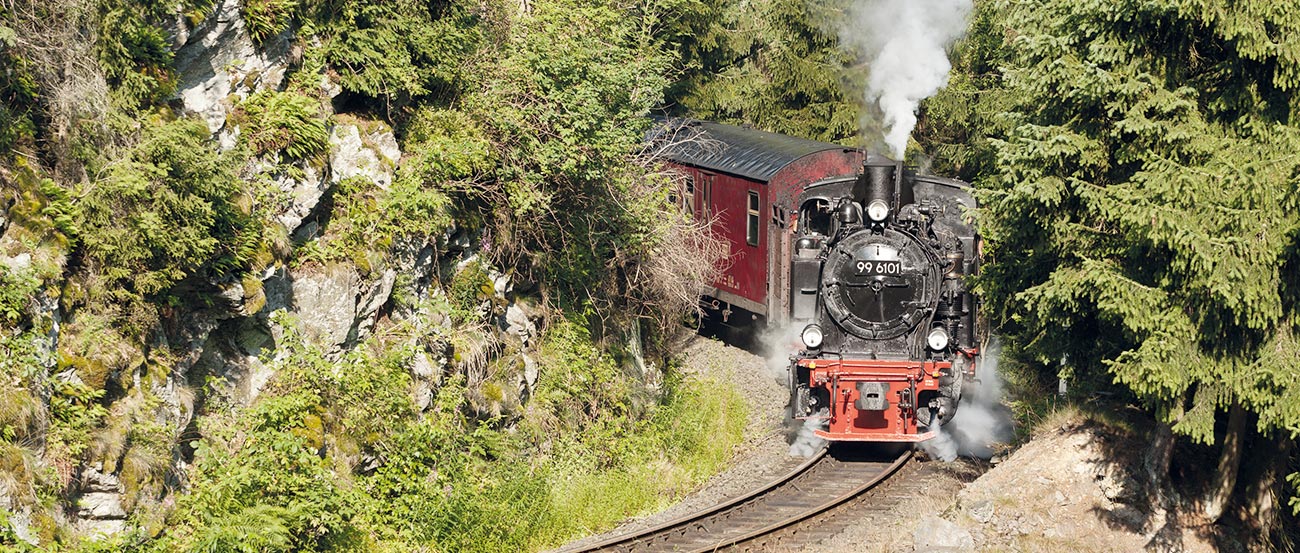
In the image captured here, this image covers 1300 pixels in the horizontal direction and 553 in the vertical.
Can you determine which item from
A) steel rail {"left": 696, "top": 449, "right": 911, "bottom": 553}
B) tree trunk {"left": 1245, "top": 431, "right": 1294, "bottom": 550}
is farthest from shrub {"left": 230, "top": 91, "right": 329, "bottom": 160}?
tree trunk {"left": 1245, "top": 431, "right": 1294, "bottom": 550}

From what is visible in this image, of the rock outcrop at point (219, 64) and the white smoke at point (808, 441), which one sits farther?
the white smoke at point (808, 441)

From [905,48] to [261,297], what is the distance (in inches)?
494

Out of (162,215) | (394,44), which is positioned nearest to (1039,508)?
(394,44)

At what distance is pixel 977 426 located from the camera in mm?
14438

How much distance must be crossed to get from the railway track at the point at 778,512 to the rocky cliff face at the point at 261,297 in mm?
2135

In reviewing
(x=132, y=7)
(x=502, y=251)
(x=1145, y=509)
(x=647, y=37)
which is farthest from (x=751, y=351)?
(x=132, y=7)

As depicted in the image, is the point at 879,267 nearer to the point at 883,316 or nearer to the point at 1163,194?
the point at 883,316

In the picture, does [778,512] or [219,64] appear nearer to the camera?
[219,64]

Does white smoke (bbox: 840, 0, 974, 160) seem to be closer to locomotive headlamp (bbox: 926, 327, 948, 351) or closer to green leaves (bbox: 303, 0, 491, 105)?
locomotive headlamp (bbox: 926, 327, 948, 351)

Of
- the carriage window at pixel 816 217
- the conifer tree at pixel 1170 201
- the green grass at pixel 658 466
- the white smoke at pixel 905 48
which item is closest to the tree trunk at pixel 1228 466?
the conifer tree at pixel 1170 201

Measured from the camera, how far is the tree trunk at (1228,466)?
33.9 feet

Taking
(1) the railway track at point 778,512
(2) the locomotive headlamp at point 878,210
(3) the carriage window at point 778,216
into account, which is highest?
(2) the locomotive headlamp at point 878,210

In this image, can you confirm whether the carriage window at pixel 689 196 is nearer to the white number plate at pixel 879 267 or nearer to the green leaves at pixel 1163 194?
the white number plate at pixel 879 267

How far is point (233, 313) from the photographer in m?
9.27
